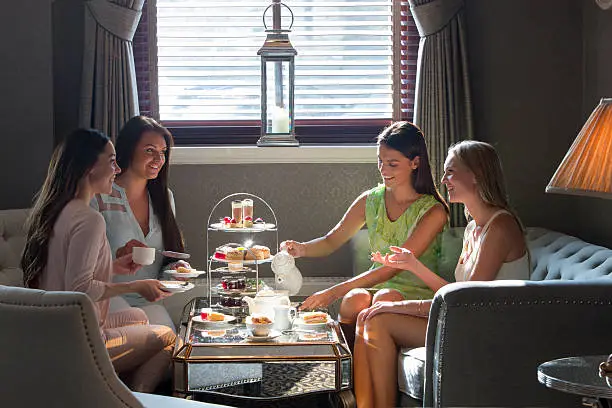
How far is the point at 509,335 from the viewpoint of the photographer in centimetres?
308

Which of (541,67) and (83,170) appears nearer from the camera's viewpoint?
(83,170)

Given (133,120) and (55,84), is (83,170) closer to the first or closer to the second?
(133,120)

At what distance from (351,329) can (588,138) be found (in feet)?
6.39

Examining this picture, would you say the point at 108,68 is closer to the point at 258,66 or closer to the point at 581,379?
the point at 258,66

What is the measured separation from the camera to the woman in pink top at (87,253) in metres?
3.25

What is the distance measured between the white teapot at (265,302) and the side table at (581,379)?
4.23 ft

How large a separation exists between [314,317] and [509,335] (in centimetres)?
92

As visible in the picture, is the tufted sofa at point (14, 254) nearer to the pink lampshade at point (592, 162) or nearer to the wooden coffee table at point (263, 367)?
the wooden coffee table at point (263, 367)

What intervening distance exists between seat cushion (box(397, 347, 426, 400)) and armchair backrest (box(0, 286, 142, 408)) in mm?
1541

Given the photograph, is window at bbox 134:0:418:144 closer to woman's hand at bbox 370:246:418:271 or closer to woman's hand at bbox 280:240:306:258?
woman's hand at bbox 280:240:306:258

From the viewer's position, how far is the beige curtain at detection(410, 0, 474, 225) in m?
4.91

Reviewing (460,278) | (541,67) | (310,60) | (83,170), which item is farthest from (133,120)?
(541,67)

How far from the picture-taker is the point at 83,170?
11.3 ft

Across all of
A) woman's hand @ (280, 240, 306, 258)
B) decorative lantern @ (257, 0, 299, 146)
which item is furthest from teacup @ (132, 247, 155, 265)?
decorative lantern @ (257, 0, 299, 146)
